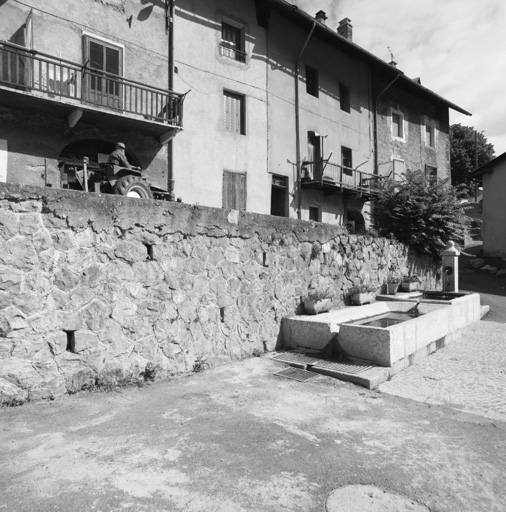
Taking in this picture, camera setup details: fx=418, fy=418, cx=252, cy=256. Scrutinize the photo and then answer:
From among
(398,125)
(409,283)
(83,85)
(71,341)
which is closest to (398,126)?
(398,125)

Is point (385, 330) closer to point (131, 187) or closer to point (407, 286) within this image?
point (131, 187)

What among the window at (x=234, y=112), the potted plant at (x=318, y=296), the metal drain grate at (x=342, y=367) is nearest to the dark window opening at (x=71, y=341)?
the metal drain grate at (x=342, y=367)

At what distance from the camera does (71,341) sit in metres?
5.07

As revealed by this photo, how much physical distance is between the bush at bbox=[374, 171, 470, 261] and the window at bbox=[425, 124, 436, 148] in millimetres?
14159

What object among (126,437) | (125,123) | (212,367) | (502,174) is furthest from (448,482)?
(502,174)

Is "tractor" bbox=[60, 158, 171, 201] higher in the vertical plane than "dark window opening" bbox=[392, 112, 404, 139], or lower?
lower

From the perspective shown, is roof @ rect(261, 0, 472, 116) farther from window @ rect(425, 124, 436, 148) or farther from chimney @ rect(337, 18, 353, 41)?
chimney @ rect(337, 18, 353, 41)

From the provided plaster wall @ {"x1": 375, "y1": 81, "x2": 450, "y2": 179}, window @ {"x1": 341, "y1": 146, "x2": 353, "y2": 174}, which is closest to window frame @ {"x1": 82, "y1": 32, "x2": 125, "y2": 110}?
window @ {"x1": 341, "y1": 146, "x2": 353, "y2": 174}

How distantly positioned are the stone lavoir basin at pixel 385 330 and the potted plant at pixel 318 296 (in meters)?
0.16

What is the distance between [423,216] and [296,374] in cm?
1038

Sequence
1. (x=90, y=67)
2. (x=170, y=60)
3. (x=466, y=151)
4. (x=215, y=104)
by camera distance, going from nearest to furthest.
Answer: (x=90, y=67) < (x=170, y=60) < (x=215, y=104) < (x=466, y=151)

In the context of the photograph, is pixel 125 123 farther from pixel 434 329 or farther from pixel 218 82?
pixel 434 329

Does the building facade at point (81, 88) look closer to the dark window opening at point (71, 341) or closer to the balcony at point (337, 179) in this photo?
the dark window opening at point (71, 341)

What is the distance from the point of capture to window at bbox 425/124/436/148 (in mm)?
27562
